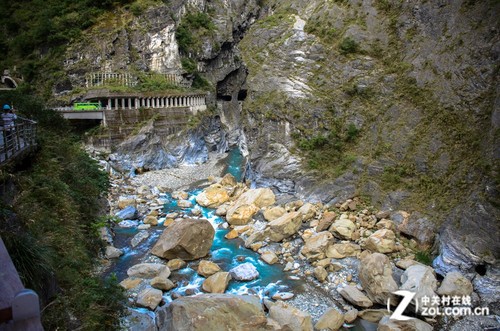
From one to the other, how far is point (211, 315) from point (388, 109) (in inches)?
775

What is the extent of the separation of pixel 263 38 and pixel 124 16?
19404 millimetres

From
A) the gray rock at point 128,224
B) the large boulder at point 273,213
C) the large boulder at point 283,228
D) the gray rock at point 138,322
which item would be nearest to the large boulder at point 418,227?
the large boulder at point 283,228

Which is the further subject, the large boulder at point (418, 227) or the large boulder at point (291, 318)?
the large boulder at point (418, 227)

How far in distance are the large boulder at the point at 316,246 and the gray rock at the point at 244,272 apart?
125 inches

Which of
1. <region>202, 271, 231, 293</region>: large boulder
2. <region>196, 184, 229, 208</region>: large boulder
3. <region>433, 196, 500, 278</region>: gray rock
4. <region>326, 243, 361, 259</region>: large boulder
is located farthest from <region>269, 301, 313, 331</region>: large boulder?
<region>196, 184, 229, 208</region>: large boulder

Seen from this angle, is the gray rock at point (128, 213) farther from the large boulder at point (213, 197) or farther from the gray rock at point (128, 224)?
the large boulder at point (213, 197)

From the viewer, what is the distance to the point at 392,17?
27.6 meters

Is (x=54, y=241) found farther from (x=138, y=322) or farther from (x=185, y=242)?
(x=185, y=242)

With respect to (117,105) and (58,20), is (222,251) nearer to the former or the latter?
(117,105)

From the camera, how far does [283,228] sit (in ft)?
66.5

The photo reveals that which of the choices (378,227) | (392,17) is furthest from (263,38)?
(378,227)

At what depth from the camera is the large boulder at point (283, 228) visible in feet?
66.3

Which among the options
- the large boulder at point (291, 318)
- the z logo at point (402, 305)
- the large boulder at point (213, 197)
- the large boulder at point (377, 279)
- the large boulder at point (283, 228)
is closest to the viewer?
the large boulder at point (291, 318)

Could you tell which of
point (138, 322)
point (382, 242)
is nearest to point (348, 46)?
point (382, 242)
